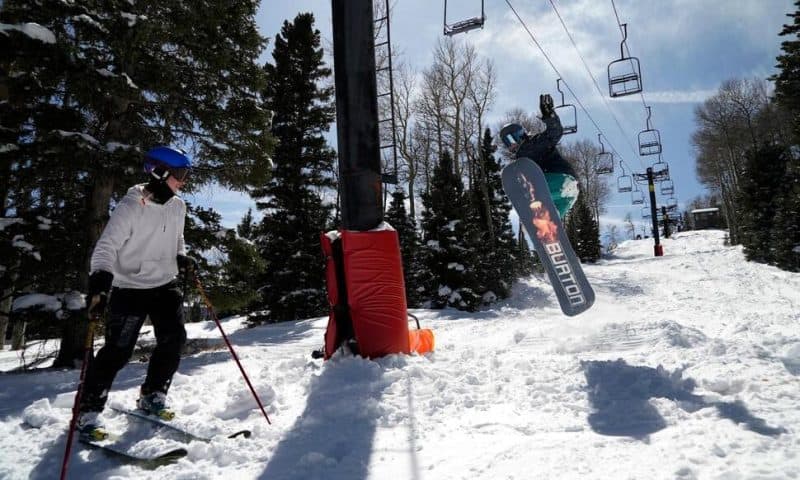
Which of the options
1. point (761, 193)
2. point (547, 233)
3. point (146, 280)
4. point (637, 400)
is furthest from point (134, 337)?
point (761, 193)

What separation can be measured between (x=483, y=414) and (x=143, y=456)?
79.4 inches

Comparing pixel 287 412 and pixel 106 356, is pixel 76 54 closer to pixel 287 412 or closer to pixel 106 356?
pixel 106 356

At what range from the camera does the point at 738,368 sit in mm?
3135

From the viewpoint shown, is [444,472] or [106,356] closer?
[444,472]

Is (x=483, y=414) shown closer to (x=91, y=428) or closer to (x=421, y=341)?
(x=421, y=341)

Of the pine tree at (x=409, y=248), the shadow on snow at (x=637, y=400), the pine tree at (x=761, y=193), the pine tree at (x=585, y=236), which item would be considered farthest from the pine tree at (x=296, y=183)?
the pine tree at (x=585, y=236)

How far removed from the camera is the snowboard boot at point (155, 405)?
2.98 metres

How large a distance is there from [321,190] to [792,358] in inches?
564

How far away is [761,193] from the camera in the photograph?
2239 cm

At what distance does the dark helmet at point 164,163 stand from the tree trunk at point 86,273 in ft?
10.5

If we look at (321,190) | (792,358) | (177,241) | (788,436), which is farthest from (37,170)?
(321,190)

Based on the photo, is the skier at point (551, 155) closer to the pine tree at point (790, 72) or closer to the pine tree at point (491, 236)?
the pine tree at point (491, 236)

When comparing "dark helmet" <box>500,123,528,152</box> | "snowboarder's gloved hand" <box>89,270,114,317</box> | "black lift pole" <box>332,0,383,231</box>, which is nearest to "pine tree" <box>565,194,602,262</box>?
"dark helmet" <box>500,123,528,152</box>

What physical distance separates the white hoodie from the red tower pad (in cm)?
169
